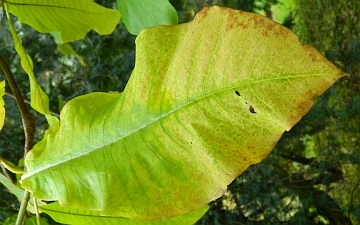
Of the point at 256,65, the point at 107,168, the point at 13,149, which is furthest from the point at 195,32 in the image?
the point at 13,149

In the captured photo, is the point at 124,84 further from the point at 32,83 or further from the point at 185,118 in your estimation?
the point at 185,118

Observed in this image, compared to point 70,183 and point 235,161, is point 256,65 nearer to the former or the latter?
point 235,161

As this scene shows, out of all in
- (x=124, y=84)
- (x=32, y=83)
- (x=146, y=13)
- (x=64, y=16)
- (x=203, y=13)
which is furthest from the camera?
(x=124, y=84)

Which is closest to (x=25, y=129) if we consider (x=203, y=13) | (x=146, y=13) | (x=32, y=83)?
(x=32, y=83)

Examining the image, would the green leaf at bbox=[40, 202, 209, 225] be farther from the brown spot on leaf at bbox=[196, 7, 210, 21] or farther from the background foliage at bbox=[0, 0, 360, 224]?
the background foliage at bbox=[0, 0, 360, 224]

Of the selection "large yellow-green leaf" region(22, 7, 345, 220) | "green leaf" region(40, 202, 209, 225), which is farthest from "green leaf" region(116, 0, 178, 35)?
"green leaf" region(40, 202, 209, 225)
